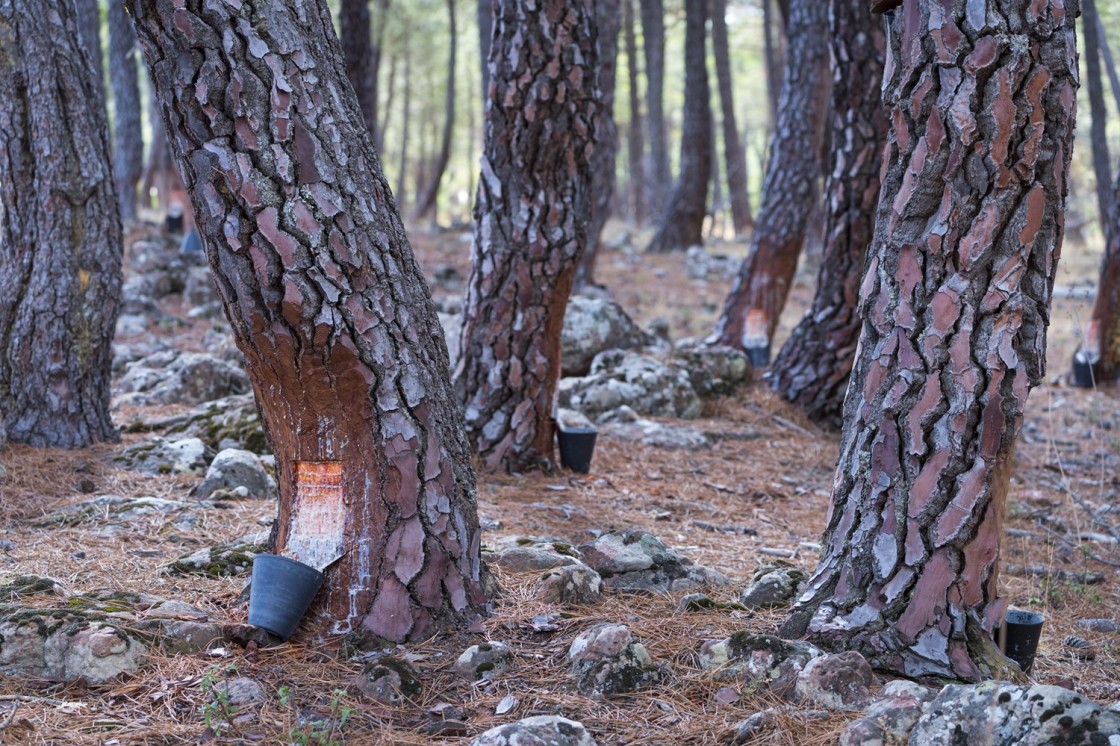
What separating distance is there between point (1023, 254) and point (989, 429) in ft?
1.46

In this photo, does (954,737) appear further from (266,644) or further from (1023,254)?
(266,644)

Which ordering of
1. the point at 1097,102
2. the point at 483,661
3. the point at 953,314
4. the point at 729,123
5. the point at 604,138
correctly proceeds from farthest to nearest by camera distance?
the point at 729,123, the point at 1097,102, the point at 604,138, the point at 483,661, the point at 953,314

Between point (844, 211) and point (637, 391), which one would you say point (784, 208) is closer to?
point (844, 211)

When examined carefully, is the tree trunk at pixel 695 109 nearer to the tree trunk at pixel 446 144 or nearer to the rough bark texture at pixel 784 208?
the tree trunk at pixel 446 144

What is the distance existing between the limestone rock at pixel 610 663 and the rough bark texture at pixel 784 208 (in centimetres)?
583

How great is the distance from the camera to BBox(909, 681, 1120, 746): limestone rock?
1.94m

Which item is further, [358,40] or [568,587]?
[358,40]

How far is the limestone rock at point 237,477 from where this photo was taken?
4320mm

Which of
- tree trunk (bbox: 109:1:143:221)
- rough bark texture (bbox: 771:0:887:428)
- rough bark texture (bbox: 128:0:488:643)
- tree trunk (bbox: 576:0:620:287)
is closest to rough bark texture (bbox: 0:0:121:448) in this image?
rough bark texture (bbox: 128:0:488:643)

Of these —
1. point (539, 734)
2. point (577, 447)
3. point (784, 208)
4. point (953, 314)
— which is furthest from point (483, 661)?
point (784, 208)

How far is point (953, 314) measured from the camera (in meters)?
2.47

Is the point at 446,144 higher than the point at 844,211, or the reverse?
the point at 446,144

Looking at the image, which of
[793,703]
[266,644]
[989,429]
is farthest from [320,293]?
[989,429]

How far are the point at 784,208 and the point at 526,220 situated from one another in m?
3.96
